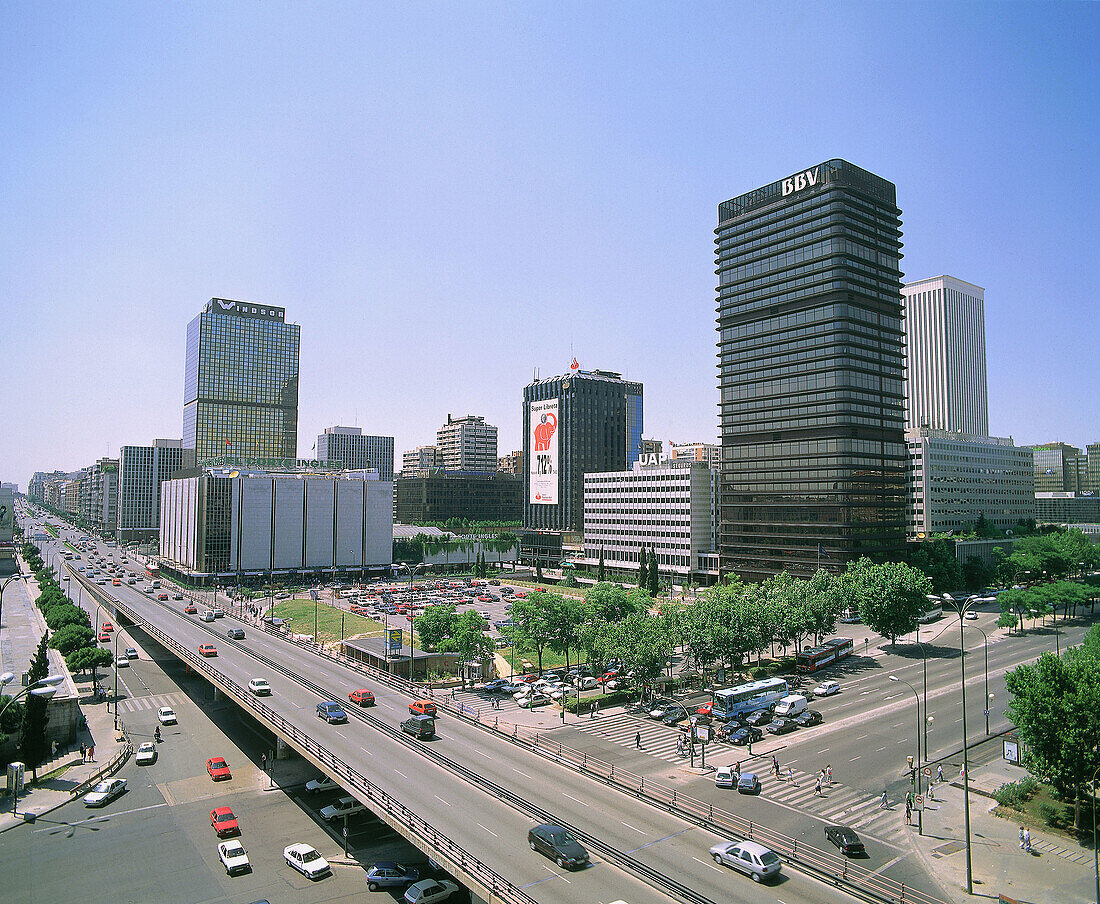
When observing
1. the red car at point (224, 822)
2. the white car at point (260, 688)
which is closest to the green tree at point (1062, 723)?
the red car at point (224, 822)

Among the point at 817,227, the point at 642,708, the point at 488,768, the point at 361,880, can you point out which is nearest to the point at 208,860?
the point at 361,880

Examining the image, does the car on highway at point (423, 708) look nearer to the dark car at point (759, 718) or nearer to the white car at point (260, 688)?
the white car at point (260, 688)

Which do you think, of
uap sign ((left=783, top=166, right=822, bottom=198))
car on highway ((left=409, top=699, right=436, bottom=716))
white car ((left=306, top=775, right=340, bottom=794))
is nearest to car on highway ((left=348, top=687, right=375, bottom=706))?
car on highway ((left=409, top=699, right=436, bottom=716))

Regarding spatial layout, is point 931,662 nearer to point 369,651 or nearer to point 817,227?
point 369,651

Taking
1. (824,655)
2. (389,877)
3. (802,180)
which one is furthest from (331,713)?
(802,180)

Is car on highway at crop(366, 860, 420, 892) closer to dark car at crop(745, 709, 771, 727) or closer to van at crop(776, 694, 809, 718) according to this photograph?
dark car at crop(745, 709, 771, 727)

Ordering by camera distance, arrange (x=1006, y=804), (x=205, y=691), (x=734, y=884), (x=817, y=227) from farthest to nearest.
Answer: (x=817, y=227) < (x=205, y=691) < (x=1006, y=804) < (x=734, y=884)
